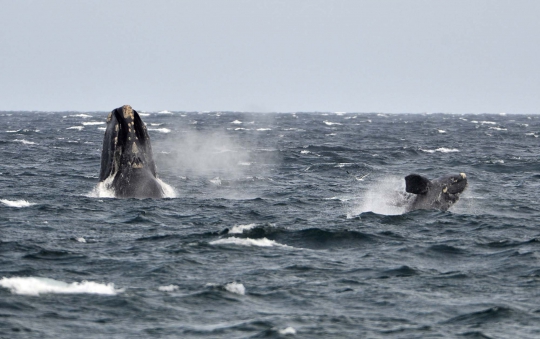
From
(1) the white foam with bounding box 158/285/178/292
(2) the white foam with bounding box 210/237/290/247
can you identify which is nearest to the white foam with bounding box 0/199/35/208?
(2) the white foam with bounding box 210/237/290/247

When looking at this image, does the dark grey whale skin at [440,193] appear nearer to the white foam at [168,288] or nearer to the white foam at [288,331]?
the white foam at [168,288]

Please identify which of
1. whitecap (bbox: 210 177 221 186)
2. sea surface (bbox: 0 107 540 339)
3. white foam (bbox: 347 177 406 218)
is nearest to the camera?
sea surface (bbox: 0 107 540 339)

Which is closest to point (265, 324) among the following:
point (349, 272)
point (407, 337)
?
point (407, 337)

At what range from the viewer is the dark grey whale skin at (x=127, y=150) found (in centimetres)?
2530

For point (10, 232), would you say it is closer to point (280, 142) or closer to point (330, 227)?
point (330, 227)

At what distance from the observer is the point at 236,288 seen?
55.0ft

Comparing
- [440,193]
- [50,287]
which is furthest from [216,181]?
[50,287]

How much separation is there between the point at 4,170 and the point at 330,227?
21.0m

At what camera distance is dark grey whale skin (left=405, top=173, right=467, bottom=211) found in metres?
25.8

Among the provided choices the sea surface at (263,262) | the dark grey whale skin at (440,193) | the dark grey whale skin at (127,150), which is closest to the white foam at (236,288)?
the sea surface at (263,262)

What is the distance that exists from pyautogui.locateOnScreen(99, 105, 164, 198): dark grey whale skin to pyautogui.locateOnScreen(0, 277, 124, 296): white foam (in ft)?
28.4

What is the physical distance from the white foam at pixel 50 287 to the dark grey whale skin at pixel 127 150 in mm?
8659

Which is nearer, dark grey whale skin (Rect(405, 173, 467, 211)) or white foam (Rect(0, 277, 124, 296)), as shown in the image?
white foam (Rect(0, 277, 124, 296))

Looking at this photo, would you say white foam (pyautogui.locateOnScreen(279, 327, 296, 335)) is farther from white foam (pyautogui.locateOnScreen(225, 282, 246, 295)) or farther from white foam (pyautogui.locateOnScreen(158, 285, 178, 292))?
white foam (pyautogui.locateOnScreen(158, 285, 178, 292))
